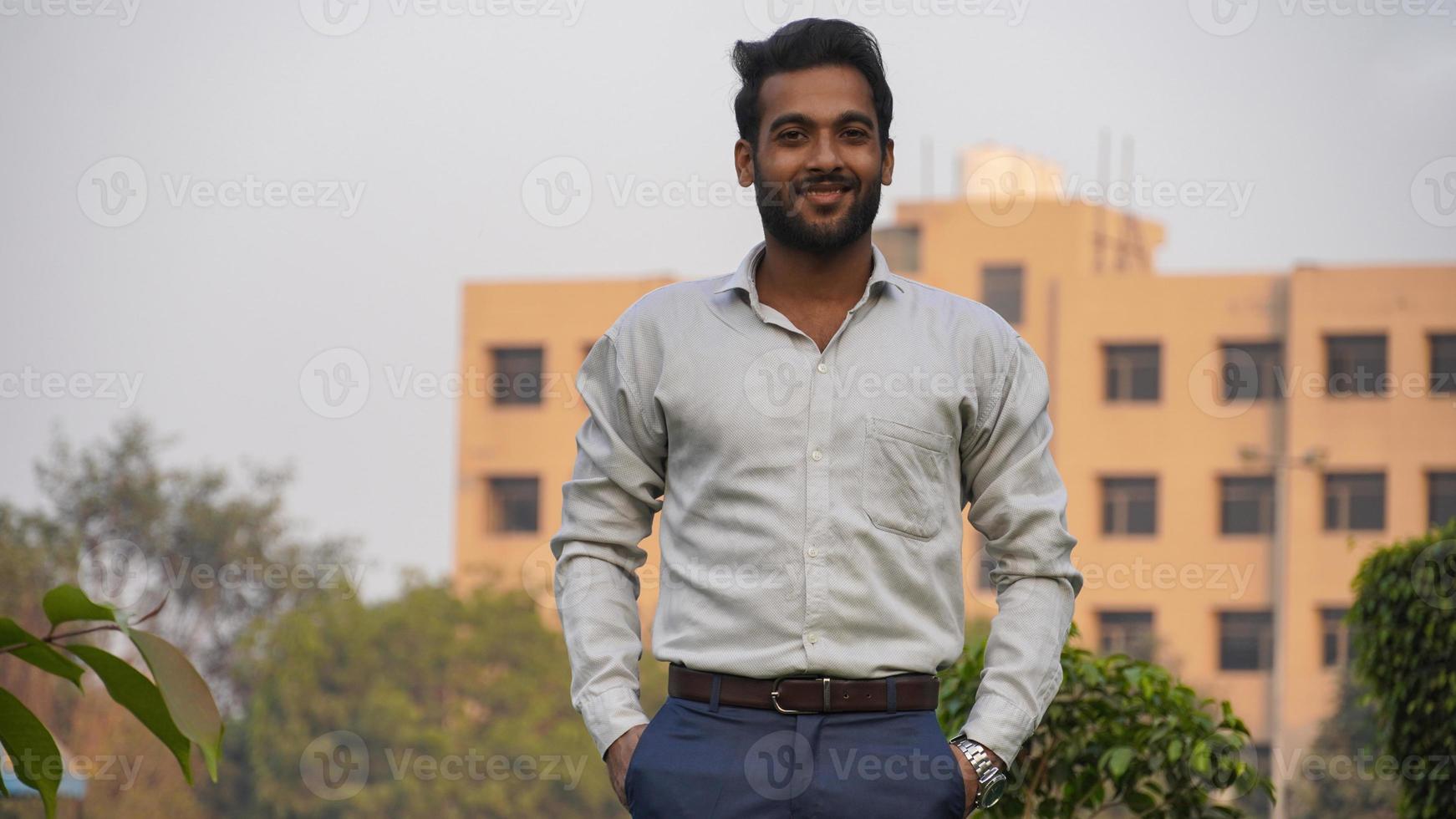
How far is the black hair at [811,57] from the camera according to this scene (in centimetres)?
236

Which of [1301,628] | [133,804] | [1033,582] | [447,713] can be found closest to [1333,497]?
[1301,628]

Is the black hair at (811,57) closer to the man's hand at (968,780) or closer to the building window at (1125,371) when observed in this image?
the man's hand at (968,780)

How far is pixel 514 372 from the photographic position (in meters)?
41.3

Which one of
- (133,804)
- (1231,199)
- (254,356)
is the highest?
(1231,199)

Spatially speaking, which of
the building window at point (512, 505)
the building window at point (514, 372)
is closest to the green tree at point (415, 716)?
the building window at point (512, 505)

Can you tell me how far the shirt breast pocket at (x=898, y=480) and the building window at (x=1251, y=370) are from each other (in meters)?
36.5

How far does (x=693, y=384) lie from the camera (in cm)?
230

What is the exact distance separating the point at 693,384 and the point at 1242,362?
36.9 metres

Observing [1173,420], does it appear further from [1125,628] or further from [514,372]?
[514,372]

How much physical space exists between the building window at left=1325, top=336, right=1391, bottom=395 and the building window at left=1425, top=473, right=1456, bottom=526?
198 cm

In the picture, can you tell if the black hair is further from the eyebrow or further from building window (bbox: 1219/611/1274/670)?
building window (bbox: 1219/611/1274/670)

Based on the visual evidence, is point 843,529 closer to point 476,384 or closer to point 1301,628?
point 1301,628

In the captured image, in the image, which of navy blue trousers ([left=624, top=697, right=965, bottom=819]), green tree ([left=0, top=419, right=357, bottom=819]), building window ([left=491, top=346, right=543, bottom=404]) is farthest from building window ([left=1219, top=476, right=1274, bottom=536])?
navy blue trousers ([left=624, top=697, right=965, bottom=819])

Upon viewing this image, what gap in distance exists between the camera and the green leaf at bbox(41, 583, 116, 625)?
1727 millimetres
